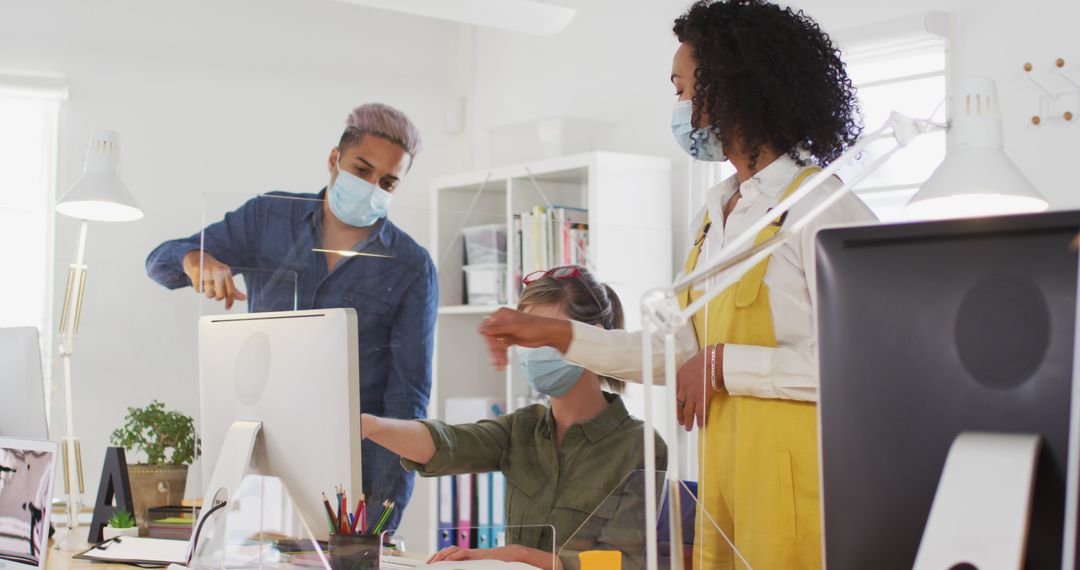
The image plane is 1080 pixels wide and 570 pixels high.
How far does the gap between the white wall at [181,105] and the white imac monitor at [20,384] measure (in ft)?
4.05

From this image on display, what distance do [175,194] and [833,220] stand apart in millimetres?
3177

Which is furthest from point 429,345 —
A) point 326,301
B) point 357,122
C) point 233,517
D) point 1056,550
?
point 1056,550

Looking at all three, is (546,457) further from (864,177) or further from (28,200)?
(28,200)

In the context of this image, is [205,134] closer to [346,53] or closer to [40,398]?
[346,53]

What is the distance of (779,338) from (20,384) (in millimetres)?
1480

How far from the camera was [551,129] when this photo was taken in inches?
156

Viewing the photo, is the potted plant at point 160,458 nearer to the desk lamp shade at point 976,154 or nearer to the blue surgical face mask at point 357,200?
the blue surgical face mask at point 357,200

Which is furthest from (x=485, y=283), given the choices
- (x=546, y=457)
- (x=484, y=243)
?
(x=546, y=457)

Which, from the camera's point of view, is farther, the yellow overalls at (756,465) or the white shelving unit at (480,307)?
the white shelving unit at (480,307)

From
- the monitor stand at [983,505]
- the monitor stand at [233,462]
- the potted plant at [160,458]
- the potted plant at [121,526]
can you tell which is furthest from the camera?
the potted plant at [160,458]

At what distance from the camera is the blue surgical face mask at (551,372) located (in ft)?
6.57

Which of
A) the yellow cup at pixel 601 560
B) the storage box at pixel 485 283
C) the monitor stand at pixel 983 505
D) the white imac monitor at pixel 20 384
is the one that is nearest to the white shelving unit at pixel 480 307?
the storage box at pixel 485 283

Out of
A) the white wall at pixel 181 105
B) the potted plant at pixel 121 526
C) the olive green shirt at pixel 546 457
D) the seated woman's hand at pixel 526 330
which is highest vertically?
the white wall at pixel 181 105

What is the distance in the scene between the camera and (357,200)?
93.5 inches
